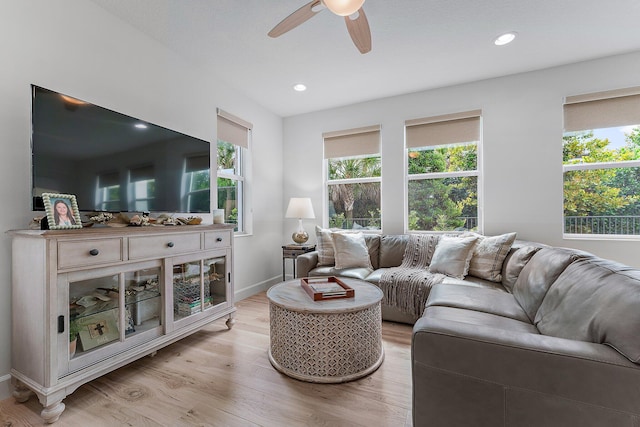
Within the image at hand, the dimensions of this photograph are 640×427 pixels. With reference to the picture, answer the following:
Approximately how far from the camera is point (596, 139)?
2846 mm

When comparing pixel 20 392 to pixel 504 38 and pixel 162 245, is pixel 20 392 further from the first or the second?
pixel 504 38

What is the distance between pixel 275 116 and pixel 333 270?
8.31 ft

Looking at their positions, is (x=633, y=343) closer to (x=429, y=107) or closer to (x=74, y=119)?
(x=74, y=119)

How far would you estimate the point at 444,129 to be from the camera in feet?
11.0

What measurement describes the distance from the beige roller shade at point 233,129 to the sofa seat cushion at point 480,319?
2.79 meters

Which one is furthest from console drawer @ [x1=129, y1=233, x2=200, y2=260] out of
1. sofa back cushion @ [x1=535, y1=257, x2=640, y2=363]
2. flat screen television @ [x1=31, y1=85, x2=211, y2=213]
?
sofa back cushion @ [x1=535, y1=257, x2=640, y2=363]

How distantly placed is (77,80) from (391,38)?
2.43 m

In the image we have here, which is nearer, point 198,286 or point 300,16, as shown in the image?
point 300,16

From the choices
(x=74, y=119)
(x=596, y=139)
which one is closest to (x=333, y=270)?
(x=74, y=119)

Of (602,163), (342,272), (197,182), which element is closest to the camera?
(197,182)

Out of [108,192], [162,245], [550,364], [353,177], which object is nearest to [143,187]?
[108,192]

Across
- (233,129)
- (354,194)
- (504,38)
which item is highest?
(504,38)

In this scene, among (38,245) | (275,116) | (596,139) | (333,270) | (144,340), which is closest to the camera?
(38,245)

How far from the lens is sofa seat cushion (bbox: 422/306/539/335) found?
155cm
